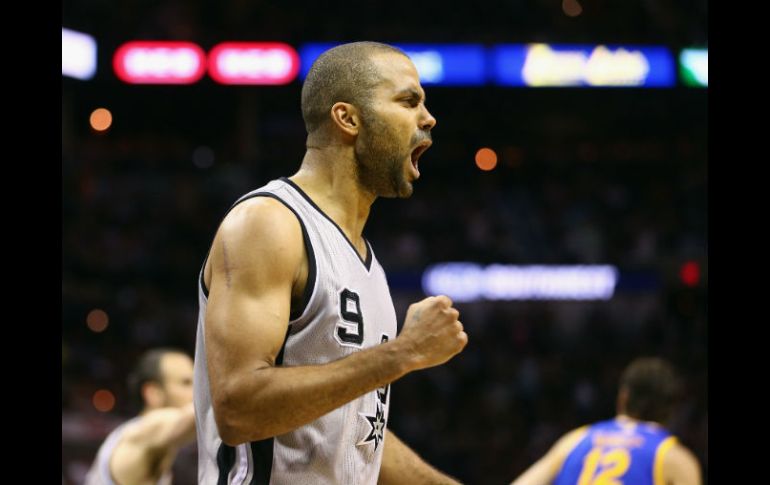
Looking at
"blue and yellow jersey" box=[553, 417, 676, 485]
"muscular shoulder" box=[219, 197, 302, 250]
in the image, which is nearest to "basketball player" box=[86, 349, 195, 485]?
"blue and yellow jersey" box=[553, 417, 676, 485]

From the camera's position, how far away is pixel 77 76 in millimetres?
14680

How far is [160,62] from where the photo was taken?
49.0 ft

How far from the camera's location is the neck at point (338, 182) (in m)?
3.20

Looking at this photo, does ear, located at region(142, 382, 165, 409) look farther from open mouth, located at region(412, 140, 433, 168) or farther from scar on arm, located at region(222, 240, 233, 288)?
scar on arm, located at region(222, 240, 233, 288)

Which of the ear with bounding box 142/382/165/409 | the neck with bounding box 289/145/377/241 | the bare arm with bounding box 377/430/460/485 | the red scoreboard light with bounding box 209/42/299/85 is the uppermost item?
the red scoreboard light with bounding box 209/42/299/85

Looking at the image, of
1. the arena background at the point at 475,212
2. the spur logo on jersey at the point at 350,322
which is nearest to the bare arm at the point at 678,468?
the spur logo on jersey at the point at 350,322

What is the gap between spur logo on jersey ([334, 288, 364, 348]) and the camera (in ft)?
9.56

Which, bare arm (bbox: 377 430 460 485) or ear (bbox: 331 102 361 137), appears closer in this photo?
ear (bbox: 331 102 361 137)

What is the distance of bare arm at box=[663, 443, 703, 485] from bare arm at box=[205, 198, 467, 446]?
326 centimetres

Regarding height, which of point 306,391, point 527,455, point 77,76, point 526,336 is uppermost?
point 77,76

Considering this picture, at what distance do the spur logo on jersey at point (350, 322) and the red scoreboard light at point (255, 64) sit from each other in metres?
12.3

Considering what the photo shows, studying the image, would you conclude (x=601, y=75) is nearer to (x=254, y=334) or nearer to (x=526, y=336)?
(x=526, y=336)

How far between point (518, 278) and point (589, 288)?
0.99 m
